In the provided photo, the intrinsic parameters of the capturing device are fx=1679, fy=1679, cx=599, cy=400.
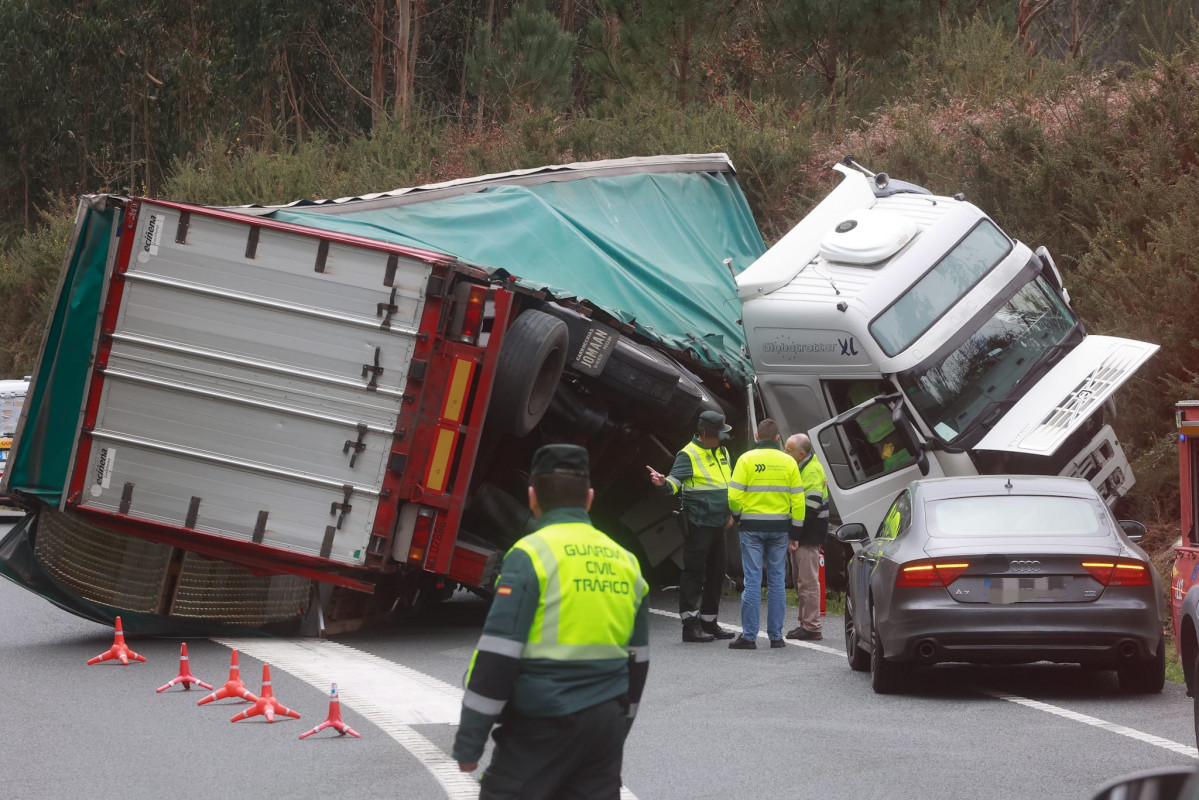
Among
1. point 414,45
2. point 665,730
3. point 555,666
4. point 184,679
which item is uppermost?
point 414,45

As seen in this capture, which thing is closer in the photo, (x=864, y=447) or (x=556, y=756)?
(x=556, y=756)

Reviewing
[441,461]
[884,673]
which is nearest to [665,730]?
[884,673]

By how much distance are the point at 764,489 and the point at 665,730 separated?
4047mm

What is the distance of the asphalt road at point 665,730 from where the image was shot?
730cm

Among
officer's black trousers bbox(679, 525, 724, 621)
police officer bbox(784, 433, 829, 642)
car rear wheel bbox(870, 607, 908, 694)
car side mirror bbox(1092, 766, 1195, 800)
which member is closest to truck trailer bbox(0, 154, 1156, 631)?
police officer bbox(784, 433, 829, 642)

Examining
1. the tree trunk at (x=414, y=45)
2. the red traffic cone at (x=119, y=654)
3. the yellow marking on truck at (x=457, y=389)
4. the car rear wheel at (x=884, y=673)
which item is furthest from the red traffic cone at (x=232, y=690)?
the tree trunk at (x=414, y=45)

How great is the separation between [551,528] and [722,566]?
8441 millimetres

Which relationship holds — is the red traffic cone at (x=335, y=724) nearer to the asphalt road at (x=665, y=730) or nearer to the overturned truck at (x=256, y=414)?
the asphalt road at (x=665, y=730)

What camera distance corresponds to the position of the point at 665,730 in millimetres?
8750

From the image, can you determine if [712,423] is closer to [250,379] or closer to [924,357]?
[924,357]

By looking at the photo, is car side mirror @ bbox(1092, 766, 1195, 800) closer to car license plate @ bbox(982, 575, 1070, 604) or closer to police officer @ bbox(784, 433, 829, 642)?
car license plate @ bbox(982, 575, 1070, 604)

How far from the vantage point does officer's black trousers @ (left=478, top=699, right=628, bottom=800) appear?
437cm

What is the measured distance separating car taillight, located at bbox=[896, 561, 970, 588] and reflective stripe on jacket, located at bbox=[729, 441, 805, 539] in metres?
2.90

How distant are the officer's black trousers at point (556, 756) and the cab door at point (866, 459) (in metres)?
10.5
